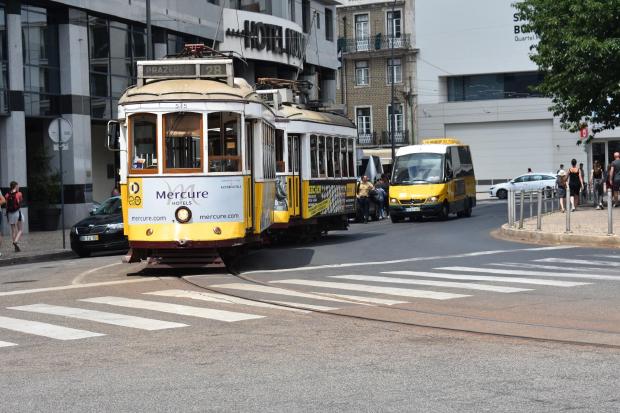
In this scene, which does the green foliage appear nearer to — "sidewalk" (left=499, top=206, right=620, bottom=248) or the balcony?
"sidewalk" (left=499, top=206, right=620, bottom=248)

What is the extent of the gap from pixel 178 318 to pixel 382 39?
61.1m

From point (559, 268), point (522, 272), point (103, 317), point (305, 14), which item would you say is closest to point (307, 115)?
point (559, 268)

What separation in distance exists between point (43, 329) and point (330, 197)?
16487mm

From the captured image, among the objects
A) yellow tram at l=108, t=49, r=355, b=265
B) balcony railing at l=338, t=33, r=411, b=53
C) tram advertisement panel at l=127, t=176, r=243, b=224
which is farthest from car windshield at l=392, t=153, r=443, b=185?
balcony railing at l=338, t=33, r=411, b=53

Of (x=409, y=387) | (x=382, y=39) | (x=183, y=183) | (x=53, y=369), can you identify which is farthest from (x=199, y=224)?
(x=382, y=39)

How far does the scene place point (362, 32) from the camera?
7238cm

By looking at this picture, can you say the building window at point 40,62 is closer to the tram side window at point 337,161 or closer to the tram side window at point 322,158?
the tram side window at point 337,161

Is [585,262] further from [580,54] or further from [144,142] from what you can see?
[580,54]

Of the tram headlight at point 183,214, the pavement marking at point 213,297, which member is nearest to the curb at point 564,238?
the tram headlight at point 183,214

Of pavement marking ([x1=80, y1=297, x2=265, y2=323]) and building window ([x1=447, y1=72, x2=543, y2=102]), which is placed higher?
building window ([x1=447, y1=72, x2=543, y2=102])

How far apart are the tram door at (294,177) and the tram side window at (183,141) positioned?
24.9 ft

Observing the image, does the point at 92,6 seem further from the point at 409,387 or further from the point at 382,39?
the point at 382,39

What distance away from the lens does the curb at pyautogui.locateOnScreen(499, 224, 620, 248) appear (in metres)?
22.2

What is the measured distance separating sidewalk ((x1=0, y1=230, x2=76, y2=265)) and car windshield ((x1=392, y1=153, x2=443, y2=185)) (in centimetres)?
1206
